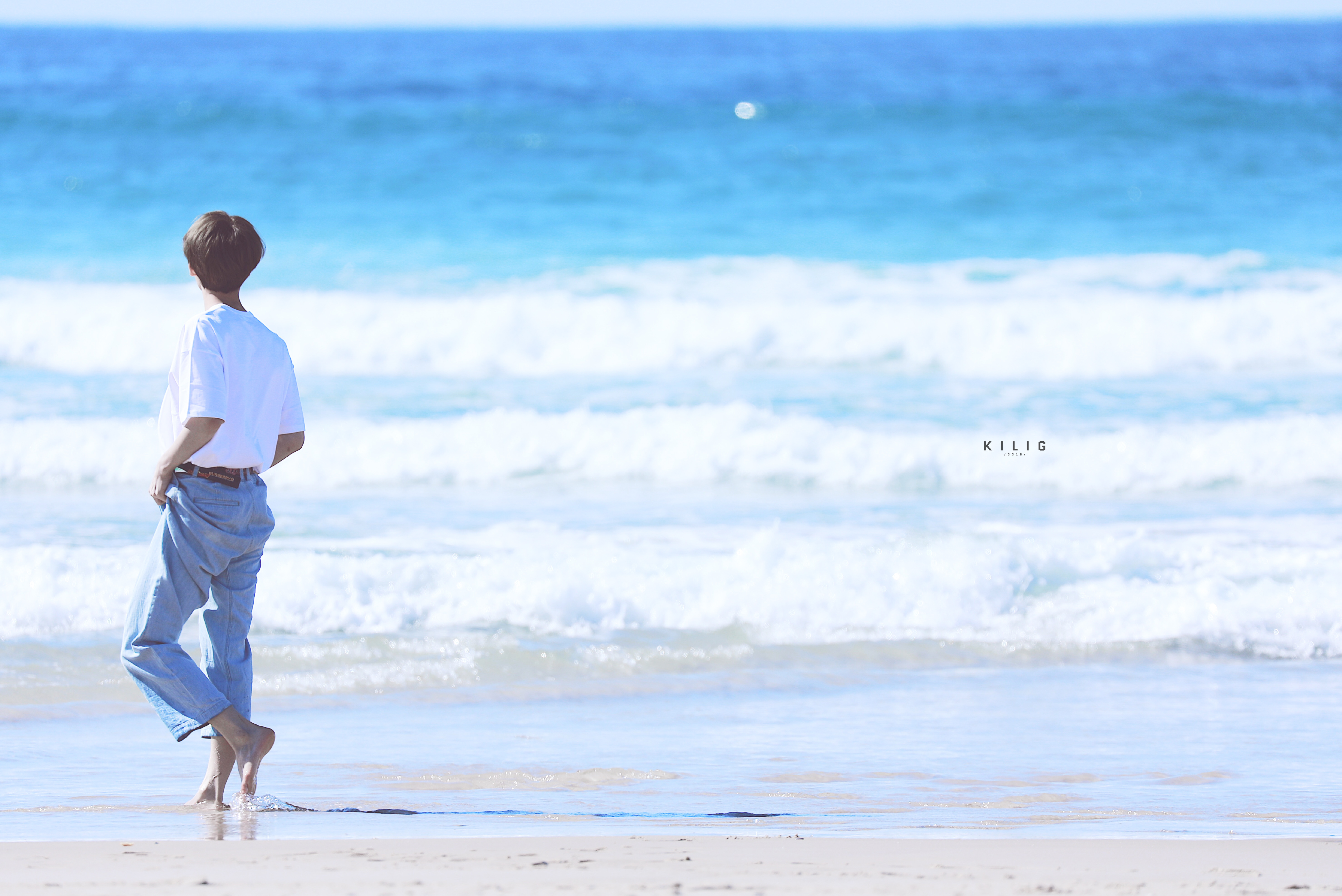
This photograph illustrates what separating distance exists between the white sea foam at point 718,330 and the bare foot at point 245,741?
7.57 metres

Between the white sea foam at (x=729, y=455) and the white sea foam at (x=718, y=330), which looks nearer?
the white sea foam at (x=729, y=455)

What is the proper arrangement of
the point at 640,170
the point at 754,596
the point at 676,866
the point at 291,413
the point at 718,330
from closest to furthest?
the point at 676,866 → the point at 291,413 → the point at 754,596 → the point at 718,330 → the point at 640,170

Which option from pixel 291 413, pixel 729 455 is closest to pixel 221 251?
pixel 291 413

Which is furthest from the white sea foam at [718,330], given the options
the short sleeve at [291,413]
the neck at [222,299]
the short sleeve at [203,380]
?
the short sleeve at [203,380]

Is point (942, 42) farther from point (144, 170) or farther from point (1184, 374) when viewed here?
point (1184, 374)

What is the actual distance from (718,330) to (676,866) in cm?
875

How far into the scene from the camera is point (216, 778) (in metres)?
3.48

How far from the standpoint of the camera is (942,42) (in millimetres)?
70438

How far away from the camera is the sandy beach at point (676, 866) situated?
2.75 m

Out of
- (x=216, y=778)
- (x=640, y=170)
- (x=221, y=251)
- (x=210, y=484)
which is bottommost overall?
(x=216, y=778)

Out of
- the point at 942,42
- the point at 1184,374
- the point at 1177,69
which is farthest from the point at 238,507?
the point at 942,42

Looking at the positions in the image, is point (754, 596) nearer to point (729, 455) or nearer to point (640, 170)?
point (729, 455)

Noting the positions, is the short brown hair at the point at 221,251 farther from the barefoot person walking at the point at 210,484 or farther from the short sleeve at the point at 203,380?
the short sleeve at the point at 203,380

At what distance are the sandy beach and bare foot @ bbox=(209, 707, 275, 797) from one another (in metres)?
0.33
